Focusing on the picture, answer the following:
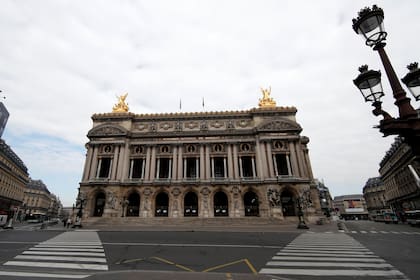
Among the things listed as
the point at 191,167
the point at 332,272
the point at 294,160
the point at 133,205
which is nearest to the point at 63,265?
the point at 332,272

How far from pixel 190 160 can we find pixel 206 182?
22.4 feet

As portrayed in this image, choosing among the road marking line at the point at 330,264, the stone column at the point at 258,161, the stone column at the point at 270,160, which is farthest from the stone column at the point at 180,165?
the road marking line at the point at 330,264

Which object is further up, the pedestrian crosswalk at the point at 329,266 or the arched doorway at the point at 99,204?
the arched doorway at the point at 99,204

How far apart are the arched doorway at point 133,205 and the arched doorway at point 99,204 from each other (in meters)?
4.68

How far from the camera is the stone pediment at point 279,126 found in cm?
4100

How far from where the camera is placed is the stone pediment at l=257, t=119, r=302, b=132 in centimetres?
4100

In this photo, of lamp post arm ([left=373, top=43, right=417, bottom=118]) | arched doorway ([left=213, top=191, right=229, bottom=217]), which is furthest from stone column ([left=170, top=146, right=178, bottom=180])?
lamp post arm ([left=373, top=43, right=417, bottom=118])

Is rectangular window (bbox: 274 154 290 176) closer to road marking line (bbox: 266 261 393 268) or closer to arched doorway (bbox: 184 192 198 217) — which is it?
arched doorway (bbox: 184 192 198 217)

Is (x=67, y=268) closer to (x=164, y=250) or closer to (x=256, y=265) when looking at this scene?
(x=164, y=250)

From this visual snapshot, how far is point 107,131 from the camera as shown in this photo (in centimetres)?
4294

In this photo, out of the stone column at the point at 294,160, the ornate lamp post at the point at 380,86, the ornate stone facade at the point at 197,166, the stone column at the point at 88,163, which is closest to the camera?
the ornate lamp post at the point at 380,86

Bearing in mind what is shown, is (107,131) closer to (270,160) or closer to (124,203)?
(124,203)

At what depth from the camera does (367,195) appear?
97.4m

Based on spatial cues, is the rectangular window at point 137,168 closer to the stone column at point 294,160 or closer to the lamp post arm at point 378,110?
the stone column at point 294,160
